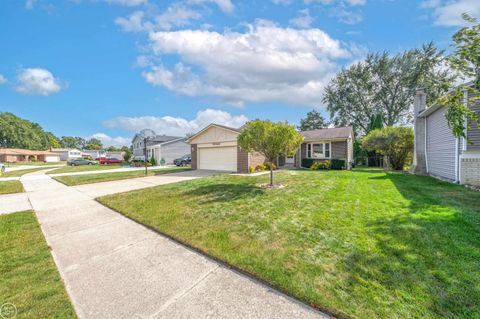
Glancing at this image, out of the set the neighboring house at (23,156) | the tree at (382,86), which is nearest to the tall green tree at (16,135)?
the neighboring house at (23,156)

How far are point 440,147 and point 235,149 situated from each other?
11.4 metres

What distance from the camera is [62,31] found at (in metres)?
10.0

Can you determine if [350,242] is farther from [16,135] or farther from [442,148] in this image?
[16,135]

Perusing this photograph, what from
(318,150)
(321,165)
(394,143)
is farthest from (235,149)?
(394,143)

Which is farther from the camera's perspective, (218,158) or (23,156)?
(23,156)

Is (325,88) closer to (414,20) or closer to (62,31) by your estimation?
(414,20)

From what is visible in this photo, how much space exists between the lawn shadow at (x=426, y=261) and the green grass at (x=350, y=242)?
1cm

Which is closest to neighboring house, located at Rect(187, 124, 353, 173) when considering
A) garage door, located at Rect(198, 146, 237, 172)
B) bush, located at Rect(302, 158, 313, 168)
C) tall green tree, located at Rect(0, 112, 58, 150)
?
garage door, located at Rect(198, 146, 237, 172)

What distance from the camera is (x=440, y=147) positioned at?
10.0m

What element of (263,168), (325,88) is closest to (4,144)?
(263,168)

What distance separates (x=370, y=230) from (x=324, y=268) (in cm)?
173

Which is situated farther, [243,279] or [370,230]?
[370,230]

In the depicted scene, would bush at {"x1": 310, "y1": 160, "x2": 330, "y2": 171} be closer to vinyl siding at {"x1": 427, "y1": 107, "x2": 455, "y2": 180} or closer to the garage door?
vinyl siding at {"x1": 427, "y1": 107, "x2": 455, "y2": 180}

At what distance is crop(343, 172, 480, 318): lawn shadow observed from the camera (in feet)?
7.36
